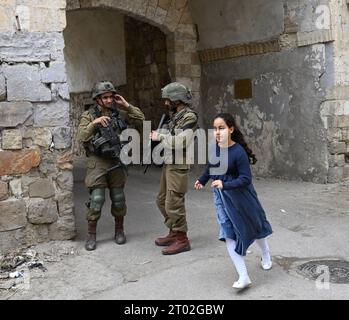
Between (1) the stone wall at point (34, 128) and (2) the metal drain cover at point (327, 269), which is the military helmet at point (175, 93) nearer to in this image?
(1) the stone wall at point (34, 128)

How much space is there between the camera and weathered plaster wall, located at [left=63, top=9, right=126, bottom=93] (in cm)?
1188

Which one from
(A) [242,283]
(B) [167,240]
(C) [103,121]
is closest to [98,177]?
(C) [103,121]

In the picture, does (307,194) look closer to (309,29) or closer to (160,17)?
(309,29)

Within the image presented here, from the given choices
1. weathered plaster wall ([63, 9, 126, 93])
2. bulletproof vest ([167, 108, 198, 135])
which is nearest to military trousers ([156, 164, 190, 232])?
bulletproof vest ([167, 108, 198, 135])

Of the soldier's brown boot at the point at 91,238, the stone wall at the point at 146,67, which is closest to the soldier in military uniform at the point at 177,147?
the soldier's brown boot at the point at 91,238

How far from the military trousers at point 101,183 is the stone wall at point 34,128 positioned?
0.24 m

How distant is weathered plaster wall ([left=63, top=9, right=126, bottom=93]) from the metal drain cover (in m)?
8.18

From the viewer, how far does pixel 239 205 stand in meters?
3.56

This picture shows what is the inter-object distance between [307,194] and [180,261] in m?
3.07

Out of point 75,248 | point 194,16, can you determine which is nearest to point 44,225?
point 75,248

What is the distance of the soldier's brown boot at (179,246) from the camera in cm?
454

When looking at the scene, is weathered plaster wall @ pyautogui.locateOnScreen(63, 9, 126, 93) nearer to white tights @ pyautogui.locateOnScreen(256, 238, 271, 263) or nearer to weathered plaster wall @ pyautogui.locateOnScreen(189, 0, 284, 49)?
weathered plaster wall @ pyautogui.locateOnScreen(189, 0, 284, 49)

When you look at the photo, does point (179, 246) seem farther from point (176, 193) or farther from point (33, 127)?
point (33, 127)

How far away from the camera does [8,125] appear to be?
179 inches
